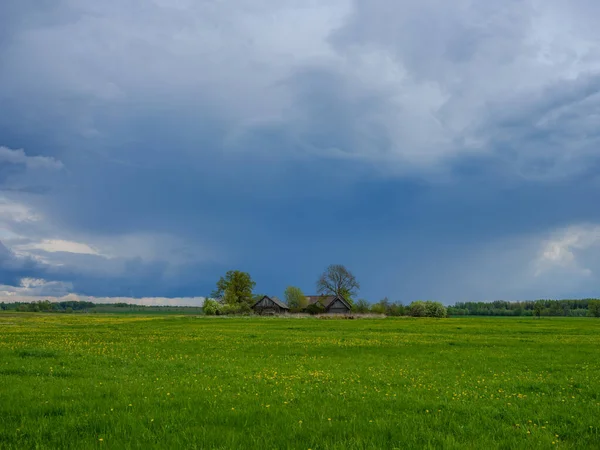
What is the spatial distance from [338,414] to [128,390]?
665 cm

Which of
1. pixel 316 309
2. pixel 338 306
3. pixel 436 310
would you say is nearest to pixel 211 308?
pixel 316 309

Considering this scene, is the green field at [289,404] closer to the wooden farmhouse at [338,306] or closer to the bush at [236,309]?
the bush at [236,309]

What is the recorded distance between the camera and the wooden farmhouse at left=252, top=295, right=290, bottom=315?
14288 centimetres

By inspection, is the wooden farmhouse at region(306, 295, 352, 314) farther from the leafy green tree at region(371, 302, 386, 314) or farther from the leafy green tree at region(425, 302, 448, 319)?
the leafy green tree at region(425, 302, 448, 319)

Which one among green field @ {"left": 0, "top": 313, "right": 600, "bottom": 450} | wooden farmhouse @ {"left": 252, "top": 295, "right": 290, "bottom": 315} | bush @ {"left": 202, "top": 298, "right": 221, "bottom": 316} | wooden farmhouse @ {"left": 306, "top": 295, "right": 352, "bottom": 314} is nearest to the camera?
green field @ {"left": 0, "top": 313, "right": 600, "bottom": 450}

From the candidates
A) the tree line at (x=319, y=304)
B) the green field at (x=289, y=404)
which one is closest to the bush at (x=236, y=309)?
the tree line at (x=319, y=304)

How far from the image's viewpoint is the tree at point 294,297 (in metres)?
154

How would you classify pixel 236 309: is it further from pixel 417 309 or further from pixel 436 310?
pixel 436 310

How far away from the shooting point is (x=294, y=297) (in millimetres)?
156625

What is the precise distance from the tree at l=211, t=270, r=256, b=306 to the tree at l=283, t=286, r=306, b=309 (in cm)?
1475

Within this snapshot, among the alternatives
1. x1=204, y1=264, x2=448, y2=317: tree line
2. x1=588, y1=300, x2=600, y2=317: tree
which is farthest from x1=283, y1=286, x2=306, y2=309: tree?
x1=588, y1=300, x2=600, y2=317: tree

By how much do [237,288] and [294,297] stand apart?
21.3m

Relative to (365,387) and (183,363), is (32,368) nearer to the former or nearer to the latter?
(183,363)

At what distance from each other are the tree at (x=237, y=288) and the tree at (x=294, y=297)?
14748mm
